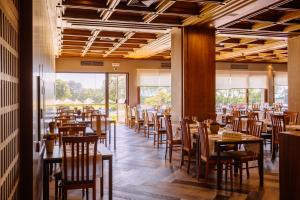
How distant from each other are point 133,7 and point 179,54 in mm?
1992

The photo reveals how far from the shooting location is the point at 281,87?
17109 millimetres

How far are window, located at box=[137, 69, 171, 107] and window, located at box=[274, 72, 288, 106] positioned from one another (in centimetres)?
556

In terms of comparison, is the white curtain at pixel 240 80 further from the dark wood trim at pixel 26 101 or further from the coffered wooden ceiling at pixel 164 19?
the dark wood trim at pixel 26 101

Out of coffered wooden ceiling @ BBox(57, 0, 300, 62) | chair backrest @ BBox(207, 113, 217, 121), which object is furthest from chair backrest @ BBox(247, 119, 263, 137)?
coffered wooden ceiling @ BBox(57, 0, 300, 62)

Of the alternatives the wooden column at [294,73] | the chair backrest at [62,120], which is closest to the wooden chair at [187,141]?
the chair backrest at [62,120]

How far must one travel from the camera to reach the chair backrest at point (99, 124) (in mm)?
8219

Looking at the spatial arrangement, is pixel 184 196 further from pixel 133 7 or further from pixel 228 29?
Answer: pixel 228 29

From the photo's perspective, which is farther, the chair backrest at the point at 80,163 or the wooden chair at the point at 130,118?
the wooden chair at the point at 130,118

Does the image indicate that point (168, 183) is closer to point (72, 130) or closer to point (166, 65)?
point (72, 130)

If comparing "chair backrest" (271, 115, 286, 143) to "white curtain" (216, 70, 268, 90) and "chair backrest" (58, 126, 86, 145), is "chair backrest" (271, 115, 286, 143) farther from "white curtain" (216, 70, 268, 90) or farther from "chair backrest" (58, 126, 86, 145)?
"white curtain" (216, 70, 268, 90)

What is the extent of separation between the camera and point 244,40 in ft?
35.1

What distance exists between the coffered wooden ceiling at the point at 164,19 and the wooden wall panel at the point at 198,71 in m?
0.33

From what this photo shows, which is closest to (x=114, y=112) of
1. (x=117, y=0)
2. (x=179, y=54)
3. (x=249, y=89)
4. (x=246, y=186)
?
(x=249, y=89)

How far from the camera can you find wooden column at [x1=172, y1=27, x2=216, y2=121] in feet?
26.1
